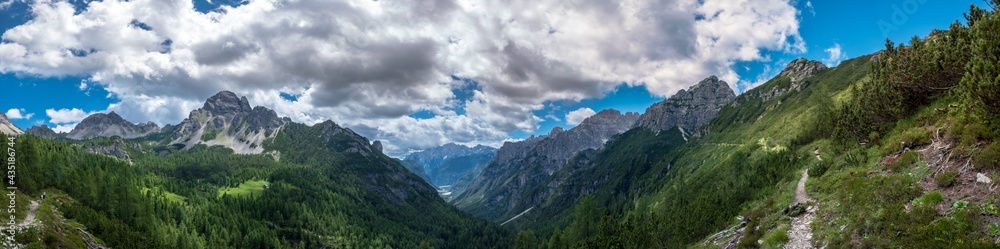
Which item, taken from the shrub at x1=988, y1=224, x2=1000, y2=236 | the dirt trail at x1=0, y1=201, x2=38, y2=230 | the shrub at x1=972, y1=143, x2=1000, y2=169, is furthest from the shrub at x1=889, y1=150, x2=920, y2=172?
the dirt trail at x1=0, y1=201, x2=38, y2=230

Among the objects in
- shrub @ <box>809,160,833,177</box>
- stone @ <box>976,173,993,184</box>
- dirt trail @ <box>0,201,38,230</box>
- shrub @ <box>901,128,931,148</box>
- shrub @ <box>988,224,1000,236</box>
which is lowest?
shrub @ <box>988,224,1000,236</box>

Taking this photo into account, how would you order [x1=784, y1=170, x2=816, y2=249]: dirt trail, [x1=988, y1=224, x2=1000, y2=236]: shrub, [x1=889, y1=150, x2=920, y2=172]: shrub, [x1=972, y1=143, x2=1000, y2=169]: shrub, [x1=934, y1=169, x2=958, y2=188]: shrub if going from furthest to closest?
1. [x1=889, y1=150, x2=920, y2=172]: shrub
2. [x1=784, y1=170, x2=816, y2=249]: dirt trail
3. [x1=934, y1=169, x2=958, y2=188]: shrub
4. [x1=972, y1=143, x2=1000, y2=169]: shrub
5. [x1=988, y1=224, x2=1000, y2=236]: shrub

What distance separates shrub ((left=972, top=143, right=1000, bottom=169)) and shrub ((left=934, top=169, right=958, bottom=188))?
1095mm

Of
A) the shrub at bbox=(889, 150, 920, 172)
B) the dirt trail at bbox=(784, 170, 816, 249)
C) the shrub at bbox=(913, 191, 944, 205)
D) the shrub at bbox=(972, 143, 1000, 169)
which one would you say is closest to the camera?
the shrub at bbox=(913, 191, 944, 205)

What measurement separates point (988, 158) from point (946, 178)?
214 cm

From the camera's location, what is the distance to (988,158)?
23.7m

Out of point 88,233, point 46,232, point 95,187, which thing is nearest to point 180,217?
point 95,187

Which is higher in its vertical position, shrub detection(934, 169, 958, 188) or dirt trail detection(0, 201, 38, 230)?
dirt trail detection(0, 201, 38, 230)

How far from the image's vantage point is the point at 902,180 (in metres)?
27.8

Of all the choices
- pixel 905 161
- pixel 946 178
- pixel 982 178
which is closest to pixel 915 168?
pixel 905 161

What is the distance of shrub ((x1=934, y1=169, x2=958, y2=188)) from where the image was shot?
2455cm

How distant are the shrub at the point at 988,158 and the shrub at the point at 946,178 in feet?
3.59

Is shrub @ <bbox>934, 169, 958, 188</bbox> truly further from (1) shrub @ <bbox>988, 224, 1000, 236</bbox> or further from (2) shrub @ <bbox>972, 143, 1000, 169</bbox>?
(1) shrub @ <bbox>988, 224, 1000, 236</bbox>

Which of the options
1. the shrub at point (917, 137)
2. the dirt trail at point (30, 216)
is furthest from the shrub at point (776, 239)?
the dirt trail at point (30, 216)
